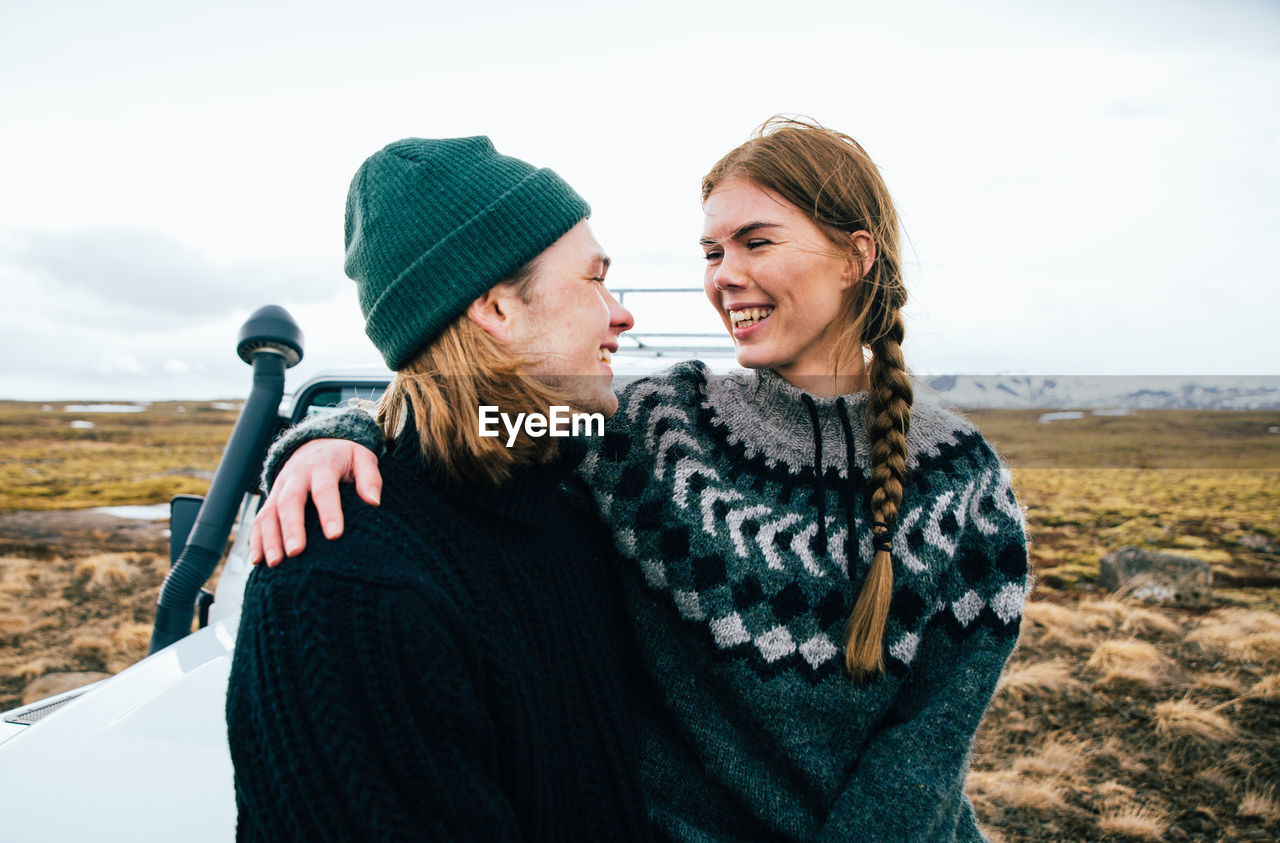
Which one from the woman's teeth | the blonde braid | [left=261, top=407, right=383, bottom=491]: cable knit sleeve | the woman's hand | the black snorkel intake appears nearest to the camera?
the woman's hand

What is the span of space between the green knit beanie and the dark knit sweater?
0.26 m

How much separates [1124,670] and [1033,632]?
963mm

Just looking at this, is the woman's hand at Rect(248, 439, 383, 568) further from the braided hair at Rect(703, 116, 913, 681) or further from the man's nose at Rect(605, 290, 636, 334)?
the braided hair at Rect(703, 116, 913, 681)

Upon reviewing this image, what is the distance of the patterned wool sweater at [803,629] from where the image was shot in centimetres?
135

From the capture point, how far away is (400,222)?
1255 mm

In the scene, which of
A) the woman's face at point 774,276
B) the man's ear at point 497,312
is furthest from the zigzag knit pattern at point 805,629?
the man's ear at point 497,312

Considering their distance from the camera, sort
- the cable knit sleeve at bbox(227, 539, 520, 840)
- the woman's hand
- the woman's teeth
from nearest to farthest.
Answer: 1. the cable knit sleeve at bbox(227, 539, 520, 840)
2. the woman's hand
3. the woman's teeth

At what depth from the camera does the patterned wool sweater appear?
4.44 feet

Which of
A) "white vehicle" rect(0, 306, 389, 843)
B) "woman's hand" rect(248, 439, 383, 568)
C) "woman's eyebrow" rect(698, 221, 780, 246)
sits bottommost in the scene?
"white vehicle" rect(0, 306, 389, 843)

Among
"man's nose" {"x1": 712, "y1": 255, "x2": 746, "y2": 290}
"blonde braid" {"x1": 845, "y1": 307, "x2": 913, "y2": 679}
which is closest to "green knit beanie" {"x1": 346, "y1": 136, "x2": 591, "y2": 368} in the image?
"man's nose" {"x1": 712, "y1": 255, "x2": 746, "y2": 290}

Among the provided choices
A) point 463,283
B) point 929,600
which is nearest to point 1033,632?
point 929,600

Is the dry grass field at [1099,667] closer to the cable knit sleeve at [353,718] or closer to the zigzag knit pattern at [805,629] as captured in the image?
the zigzag knit pattern at [805,629]

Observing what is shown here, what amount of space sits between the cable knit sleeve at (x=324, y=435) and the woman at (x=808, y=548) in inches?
0.8

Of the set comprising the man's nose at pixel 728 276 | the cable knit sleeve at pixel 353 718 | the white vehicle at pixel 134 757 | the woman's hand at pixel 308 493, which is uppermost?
the man's nose at pixel 728 276
